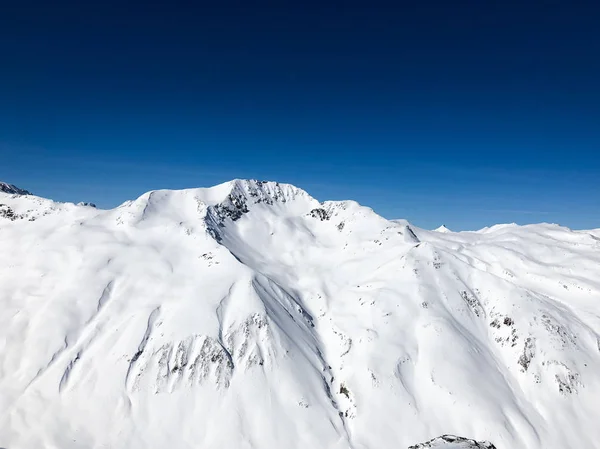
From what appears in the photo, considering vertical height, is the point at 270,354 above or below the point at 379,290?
below

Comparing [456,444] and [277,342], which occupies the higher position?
[456,444]

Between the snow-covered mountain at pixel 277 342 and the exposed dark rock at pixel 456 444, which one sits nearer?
the exposed dark rock at pixel 456 444

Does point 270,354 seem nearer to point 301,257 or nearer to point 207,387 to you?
point 207,387

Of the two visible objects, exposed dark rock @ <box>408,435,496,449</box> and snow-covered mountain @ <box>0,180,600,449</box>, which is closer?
exposed dark rock @ <box>408,435,496,449</box>

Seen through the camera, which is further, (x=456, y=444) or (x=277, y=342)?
(x=277, y=342)

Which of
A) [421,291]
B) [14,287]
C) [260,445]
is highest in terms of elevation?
[421,291]

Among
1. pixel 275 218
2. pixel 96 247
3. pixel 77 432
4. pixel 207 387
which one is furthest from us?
pixel 275 218

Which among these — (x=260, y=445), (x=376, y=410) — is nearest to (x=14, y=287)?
(x=260, y=445)

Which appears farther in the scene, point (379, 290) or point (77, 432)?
point (379, 290)
